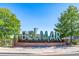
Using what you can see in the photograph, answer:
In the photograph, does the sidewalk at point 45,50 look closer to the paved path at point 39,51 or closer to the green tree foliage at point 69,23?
the paved path at point 39,51

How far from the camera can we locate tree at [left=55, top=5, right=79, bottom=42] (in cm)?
504

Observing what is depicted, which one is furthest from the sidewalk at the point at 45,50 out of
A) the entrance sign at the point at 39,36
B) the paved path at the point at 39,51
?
the entrance sign at the point at 39,36

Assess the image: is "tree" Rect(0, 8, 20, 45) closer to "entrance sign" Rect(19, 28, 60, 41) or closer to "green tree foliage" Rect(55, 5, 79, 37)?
"entrance sign" Rect(19, 28, 60, 41)

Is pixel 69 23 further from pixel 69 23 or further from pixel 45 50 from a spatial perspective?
Answer: pixel 45 50

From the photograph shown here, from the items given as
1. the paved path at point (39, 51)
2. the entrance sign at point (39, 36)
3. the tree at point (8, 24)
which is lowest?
the paved path at point (39, 51)

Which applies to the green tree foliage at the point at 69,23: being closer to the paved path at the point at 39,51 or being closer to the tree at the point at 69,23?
the tree at the point at 69,23

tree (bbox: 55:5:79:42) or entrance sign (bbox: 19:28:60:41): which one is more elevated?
tree (bbox: 55:5:79:42)

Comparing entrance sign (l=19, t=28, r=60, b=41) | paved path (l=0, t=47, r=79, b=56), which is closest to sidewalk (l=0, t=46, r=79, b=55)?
paved path (l=0, t=47, r=79, b=56)

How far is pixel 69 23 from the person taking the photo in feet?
16.7

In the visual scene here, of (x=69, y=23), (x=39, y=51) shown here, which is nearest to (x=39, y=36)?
(x=39, y=51)

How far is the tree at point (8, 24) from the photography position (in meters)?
5.04

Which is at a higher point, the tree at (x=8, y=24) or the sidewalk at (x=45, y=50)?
the tree at (x=8, y=24)

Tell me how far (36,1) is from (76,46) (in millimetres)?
710

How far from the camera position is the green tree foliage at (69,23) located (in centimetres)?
504
